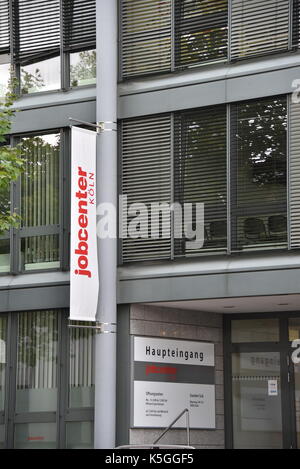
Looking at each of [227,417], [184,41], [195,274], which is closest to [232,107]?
[184,41]

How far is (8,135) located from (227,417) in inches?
286

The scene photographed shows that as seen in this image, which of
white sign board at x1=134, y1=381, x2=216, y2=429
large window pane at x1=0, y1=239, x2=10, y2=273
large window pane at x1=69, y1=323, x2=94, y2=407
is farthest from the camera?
large window pane at x1=0, y1=239, x2=10, y2=273

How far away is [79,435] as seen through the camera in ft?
72.0

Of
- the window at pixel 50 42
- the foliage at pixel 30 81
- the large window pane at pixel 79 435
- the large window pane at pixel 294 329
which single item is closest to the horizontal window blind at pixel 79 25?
the window at pixel 50 42

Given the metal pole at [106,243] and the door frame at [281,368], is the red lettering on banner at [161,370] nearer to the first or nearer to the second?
the metal pole at [106,243]

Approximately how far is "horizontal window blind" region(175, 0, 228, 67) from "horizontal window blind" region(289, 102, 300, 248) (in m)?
2.01

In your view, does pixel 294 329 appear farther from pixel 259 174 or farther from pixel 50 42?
pixel 50 42

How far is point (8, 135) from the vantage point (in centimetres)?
2350

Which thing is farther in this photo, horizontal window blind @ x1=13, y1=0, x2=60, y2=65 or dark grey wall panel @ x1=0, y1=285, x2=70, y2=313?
horizontal window blind @ x1=13, y1=0, x2=60, y2=65

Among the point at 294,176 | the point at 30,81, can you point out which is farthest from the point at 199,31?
the point at 30,81

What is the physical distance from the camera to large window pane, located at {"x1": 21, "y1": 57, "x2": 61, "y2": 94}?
2334 centimetres

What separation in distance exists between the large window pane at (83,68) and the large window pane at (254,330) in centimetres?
574

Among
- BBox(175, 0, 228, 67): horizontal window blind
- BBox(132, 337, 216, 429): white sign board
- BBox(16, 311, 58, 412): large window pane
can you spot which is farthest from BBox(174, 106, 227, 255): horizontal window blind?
BBox(16, 311, 58, 412): large window pane

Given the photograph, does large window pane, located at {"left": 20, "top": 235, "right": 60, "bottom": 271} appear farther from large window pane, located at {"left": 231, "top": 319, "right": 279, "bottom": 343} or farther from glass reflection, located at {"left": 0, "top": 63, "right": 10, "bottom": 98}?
large window pane, located at {"left": 231, "top": 319, "right": 279, "bottom": 343}
